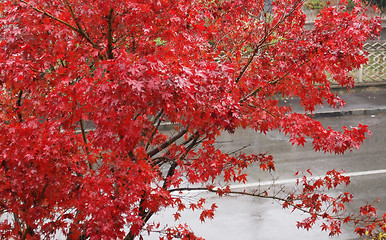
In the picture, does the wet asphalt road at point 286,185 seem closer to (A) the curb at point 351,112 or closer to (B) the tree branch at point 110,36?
(A) the curb at point 351,112

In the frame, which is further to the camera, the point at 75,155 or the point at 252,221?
the point at 252,221

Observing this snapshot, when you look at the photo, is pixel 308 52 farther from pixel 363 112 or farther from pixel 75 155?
pixel 363 112

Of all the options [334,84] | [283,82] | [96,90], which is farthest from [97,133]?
[334,84]

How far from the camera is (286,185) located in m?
9.16

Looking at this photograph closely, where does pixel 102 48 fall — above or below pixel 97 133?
above

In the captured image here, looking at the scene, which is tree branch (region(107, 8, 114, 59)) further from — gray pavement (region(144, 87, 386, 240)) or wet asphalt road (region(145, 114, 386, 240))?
wet asphalt road (region(145, 114, 386, 240))

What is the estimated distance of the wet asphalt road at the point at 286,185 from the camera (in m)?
7.65

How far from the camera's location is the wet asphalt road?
7654mm

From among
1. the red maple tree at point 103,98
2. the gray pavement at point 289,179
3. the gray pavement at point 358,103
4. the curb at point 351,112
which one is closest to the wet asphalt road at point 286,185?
the gray pavement at point 289,179

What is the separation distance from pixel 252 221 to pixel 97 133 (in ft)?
16.6

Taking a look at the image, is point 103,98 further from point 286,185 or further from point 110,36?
point 286,185

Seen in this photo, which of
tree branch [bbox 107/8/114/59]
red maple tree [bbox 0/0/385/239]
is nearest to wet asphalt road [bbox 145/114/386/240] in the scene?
red maple tree [bbox 0/0/385/239]

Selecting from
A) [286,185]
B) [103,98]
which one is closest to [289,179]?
[286,185]

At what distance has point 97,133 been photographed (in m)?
3.56
